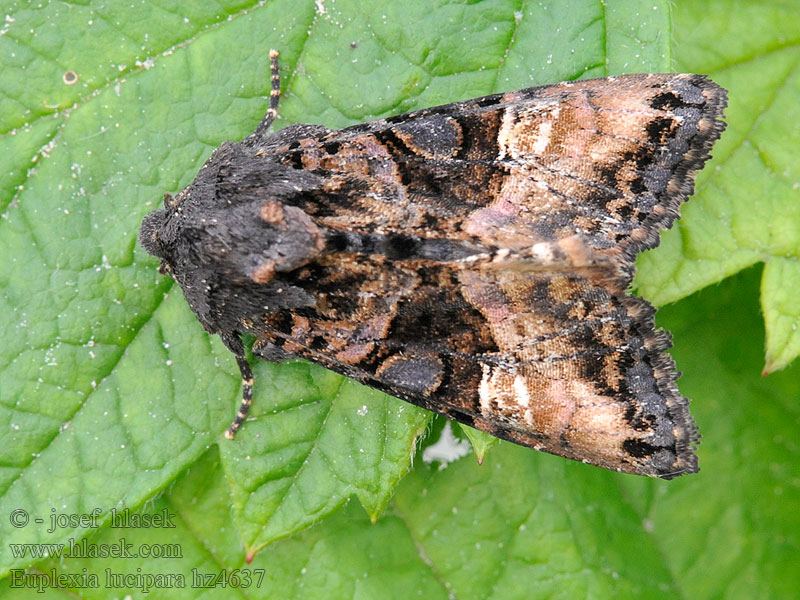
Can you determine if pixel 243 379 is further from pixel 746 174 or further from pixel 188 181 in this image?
pixel 746 174

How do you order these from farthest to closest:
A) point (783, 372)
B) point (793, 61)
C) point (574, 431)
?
Result: point (783, 372) → point (793, 61) → point (574, 431)

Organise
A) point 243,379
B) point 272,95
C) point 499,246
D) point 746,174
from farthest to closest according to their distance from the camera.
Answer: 1. point 746,174
2. point 243,379
3. point 272,95
4. point 499,246

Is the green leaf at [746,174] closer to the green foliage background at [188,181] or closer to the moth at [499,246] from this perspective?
the green foliage background at [188,181]

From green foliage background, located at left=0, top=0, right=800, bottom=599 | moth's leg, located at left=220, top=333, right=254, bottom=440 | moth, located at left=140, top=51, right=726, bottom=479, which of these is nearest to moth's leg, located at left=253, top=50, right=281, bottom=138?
green foliage background, located at left=0, top=0, right=800, bottom=599

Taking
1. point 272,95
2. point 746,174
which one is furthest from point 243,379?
point 746,174

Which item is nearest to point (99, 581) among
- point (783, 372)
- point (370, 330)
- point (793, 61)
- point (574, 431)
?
point (370, 330)

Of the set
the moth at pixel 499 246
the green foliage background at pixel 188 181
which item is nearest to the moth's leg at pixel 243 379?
the green foliage background at pixel 188 181

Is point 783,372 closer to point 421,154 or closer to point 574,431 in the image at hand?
point 574,431

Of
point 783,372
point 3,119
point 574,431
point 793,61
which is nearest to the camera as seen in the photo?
point 574,431
